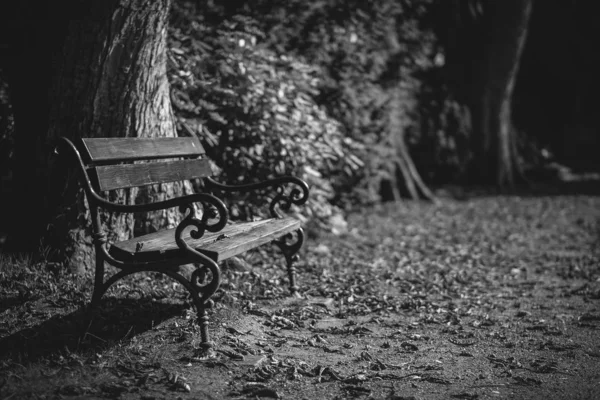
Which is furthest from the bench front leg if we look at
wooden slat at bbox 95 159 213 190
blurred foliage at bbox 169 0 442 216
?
blurred foliage at bbox 169 0 442 216

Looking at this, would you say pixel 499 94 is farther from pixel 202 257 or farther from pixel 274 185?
pixel 202 257

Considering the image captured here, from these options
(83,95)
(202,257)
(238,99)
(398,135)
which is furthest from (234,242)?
(398,135)

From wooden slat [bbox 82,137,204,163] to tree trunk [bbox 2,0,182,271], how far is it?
25 cm

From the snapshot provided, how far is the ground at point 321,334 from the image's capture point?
303 centimetres

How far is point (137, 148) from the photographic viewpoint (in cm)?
391

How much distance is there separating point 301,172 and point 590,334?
3183 millimetres

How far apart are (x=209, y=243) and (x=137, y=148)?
3.01 feet

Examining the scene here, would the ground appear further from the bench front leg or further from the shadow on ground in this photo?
the bench front leg

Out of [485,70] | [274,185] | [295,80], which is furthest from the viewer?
[485,70]

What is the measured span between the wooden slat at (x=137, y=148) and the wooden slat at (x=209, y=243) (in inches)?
21.3

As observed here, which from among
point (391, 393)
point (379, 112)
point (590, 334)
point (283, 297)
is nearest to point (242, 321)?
point (283, 297)

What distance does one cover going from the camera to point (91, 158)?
137 inches

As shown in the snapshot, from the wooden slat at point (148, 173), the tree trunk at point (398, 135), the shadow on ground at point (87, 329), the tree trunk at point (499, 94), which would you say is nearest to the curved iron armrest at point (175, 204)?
the wooden slat at point (148, 173)

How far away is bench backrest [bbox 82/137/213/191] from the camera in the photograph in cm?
354
